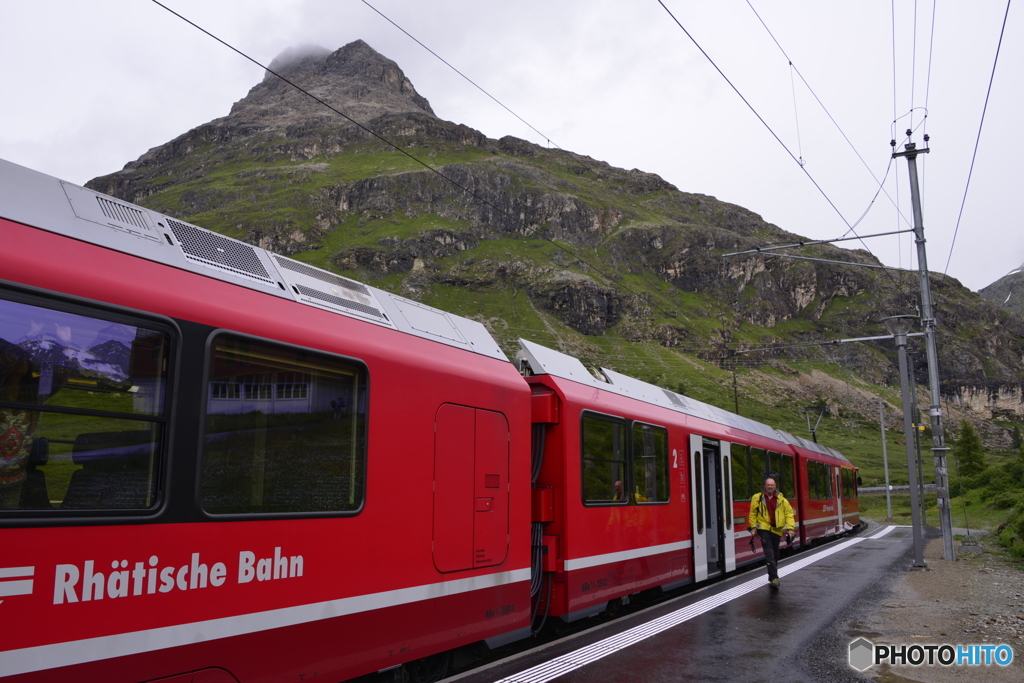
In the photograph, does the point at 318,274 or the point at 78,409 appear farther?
the point at 318,274

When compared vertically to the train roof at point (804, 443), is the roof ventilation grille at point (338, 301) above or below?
above

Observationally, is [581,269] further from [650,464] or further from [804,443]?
[650,464]

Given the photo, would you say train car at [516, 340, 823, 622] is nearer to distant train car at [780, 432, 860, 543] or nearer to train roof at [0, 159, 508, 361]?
train roof at [0, 159, 508, 361]

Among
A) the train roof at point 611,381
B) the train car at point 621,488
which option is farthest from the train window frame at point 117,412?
the train car at point 621,488

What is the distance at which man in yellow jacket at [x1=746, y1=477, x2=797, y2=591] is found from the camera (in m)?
11.9

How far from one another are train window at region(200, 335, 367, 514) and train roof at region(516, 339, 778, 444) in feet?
11.1

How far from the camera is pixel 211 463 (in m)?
4.39

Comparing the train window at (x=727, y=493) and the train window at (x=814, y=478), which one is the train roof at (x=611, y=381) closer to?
the train window at (x=727, y=493)

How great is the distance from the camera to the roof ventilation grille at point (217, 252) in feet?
16.9

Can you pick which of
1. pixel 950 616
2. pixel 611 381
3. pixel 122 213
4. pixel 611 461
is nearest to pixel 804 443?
pixel 950 616

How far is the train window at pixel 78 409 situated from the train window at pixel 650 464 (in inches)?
293

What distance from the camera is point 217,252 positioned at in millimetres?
5379

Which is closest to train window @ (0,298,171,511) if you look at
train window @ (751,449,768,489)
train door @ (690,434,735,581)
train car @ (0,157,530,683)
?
train car @ (0,157,530,683)

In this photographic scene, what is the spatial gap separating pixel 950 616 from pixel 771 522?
3.03 m
